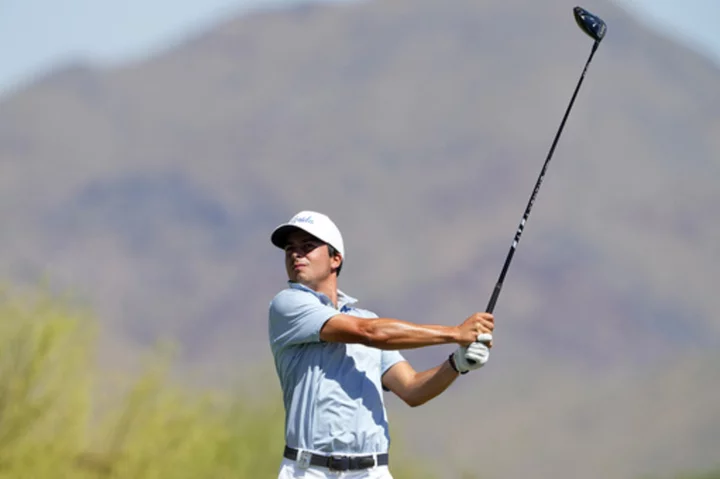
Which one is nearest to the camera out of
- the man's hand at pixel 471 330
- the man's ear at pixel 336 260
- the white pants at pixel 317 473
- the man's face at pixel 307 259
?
the man's hand at pixel 471 330

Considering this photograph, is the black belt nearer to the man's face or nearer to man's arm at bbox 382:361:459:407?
man's arm at bbox 382:361:459:407

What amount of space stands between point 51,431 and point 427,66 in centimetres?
7028

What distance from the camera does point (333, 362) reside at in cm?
638

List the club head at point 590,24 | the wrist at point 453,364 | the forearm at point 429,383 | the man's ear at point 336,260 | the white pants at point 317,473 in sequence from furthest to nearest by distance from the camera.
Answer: the club head at point 590,24
the man's ear at point 336,260
the forearm at point 429,383
the wrist at point 453,364
the white pants at point 317,473

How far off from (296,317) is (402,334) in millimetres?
505

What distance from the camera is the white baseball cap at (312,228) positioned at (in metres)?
6.55

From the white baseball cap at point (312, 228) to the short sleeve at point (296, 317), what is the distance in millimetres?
280

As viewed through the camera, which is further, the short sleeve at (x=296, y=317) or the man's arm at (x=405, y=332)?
the short sleeve at (x=296, y=317)

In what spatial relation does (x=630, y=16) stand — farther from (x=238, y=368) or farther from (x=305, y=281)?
(x=305, y=281)

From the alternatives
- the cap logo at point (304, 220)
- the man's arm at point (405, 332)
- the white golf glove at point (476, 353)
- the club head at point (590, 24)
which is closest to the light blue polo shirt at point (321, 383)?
the man's arm at point (405, 332)

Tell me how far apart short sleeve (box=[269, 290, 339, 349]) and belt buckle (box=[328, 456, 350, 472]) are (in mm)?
510

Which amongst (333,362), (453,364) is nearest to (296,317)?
(333,362)

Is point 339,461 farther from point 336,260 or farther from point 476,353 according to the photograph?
point 336,260

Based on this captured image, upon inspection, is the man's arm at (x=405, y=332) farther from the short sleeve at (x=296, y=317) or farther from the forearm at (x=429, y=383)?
the forearm at (x=429, y=383)
